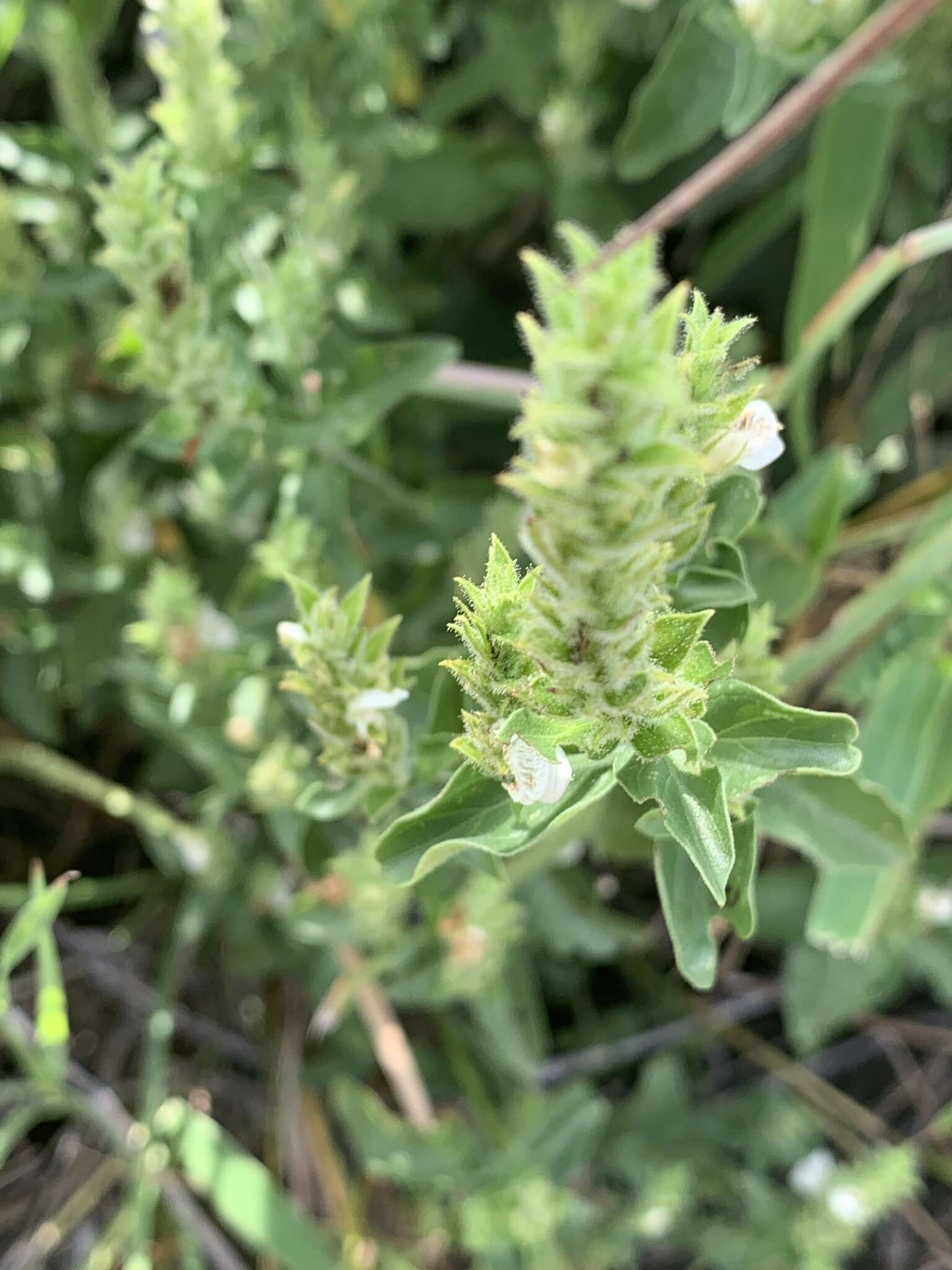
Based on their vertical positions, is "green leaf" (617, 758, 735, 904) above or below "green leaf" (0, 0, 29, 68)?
below

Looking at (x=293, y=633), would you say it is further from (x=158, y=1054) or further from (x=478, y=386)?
(x=158, y=1054)

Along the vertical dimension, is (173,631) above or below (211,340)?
below

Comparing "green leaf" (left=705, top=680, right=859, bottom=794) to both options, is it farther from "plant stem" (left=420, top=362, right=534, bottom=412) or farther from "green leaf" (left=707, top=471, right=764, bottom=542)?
"plant stem" (left=420, top=362, right=534, bottom=412)

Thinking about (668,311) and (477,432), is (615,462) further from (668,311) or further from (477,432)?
(477,432)

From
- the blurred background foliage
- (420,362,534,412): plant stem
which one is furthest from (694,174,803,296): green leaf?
(420,362,534,412): plant stem

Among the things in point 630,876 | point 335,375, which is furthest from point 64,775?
point 630,876

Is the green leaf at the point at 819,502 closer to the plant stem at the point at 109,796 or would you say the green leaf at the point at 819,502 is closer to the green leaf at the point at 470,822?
the green leaf at the point at 470,822

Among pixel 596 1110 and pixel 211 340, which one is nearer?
pixel 211 340
